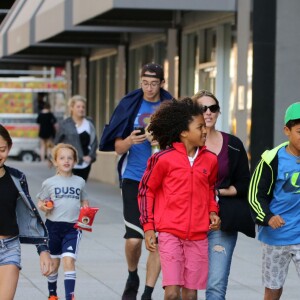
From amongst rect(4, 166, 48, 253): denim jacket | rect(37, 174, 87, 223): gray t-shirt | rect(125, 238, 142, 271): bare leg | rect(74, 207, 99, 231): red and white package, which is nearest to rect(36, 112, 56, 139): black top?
rect(37, 174, 87, 223): gray t-shirt

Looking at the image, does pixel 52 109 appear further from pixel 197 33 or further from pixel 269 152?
pixel 269 152

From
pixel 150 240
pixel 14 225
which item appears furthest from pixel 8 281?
pixel 150 240

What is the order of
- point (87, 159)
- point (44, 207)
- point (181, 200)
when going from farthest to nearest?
point (87, 159)
point (44, 207)
point (181, 200)

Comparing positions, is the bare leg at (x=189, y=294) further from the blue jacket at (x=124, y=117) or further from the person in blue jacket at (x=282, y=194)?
the blue jacket at (x=124, y=117)

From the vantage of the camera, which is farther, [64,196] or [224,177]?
[64,196]

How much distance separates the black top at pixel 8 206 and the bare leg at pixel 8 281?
0.71 ft

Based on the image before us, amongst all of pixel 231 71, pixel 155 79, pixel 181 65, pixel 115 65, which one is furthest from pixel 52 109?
pixel 155 79

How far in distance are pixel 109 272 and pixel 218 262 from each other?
3.76m

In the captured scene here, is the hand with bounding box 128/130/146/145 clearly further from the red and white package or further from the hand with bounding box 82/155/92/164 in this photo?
the hand with bounding box 82/155/92/164

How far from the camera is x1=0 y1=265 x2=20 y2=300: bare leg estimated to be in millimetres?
6535

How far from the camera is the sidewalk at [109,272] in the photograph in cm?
962

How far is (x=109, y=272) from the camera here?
35.8 ft

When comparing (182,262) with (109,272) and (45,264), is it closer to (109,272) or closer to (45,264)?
(45,264)

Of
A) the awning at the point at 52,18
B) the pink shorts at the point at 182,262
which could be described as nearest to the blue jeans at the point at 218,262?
the pink shorts at the point at 182,262
